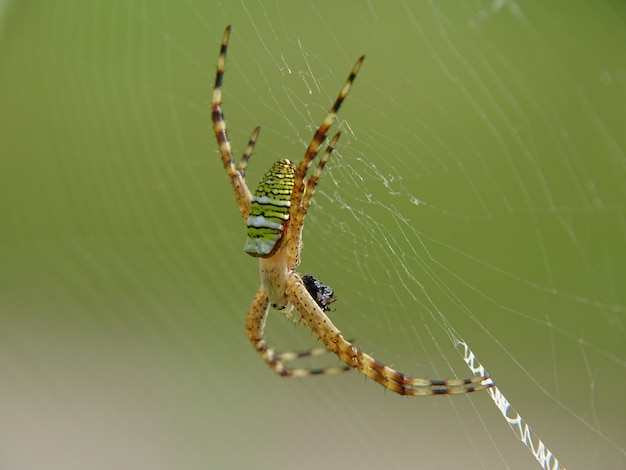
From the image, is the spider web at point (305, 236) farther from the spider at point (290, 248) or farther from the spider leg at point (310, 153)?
the spider leg at point (310, 153)

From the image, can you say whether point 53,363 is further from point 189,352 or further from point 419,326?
point 419,326

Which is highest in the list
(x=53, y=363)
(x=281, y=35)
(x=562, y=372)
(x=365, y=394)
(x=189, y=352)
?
(x=281, y=35)

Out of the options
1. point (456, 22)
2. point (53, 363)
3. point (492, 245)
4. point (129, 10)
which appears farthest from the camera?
point (53, 363)

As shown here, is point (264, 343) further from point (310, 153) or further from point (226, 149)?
point (310, 153)

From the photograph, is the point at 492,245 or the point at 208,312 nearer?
the point at 492,245

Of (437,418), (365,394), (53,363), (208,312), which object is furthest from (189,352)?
(437,418)

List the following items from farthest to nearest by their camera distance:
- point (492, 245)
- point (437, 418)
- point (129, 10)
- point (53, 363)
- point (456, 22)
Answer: point (53, 363)
point (437, 418)
point (129, 10)
point (492, 245)
point (456, 22)

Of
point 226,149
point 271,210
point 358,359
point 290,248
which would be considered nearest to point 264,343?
point 358,359
